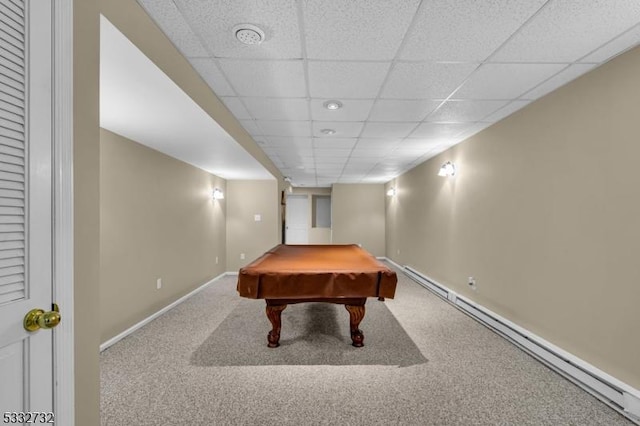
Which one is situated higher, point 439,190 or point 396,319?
point 439,190

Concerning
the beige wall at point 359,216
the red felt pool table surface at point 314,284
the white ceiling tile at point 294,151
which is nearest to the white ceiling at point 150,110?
the white ceiling tile at point 294,151

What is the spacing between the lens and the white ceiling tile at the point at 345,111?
248 cm

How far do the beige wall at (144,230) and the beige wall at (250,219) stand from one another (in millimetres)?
1115

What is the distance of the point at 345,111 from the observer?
8.80 feet

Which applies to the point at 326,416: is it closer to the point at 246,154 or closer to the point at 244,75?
the point at 244,75

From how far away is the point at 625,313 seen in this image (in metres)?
1.72

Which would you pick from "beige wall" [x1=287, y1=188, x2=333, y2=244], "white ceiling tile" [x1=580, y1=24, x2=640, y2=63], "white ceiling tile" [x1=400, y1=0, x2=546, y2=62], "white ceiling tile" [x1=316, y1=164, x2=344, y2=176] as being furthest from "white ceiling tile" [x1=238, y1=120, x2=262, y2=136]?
"beige wall" [x1=287, y1=188, x2=333, y2=244]

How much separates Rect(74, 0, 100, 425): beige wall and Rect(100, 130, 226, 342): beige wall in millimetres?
1667

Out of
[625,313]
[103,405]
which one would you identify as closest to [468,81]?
[625,313]

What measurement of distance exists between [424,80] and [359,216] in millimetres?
5981

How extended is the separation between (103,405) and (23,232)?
154 cm

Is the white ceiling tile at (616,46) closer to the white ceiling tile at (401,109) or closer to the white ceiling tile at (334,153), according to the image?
the white ceiling tile at (401,109)

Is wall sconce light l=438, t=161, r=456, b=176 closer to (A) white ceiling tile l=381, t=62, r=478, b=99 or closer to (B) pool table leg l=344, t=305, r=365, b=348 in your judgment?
(A) white ceiling tile l=381, t=62, r=478, b=99

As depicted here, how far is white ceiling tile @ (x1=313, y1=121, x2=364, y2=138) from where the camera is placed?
9.92ft
